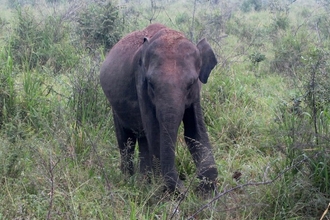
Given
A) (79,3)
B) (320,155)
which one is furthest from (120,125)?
(79,3)

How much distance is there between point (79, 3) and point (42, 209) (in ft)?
28.3

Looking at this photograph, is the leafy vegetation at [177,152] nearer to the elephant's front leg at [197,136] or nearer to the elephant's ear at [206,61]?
the elephant's front leg at [197,136]

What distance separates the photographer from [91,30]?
31.3ft

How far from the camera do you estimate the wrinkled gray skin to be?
3682 mm

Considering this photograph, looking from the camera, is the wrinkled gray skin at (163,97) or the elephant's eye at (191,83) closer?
the wrinkled gray skin at (163,97)

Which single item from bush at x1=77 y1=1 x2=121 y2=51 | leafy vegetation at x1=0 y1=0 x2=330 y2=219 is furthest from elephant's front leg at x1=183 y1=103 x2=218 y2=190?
bush at x1=77 y1=1 x2=121 y2=51

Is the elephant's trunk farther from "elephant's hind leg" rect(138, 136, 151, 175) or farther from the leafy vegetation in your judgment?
"elephant's hind leg" rect(138, 136, 151, 175)

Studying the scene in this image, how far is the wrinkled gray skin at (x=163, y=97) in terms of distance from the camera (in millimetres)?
3682

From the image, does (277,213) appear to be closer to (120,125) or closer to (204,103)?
(120,125)

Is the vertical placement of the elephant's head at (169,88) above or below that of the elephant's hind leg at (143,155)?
above

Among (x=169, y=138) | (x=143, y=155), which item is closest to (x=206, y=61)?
(x=169, y=138)

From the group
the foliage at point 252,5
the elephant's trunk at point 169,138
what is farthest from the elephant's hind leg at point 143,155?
the foliage at point 252,5

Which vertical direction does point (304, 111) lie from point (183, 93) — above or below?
below

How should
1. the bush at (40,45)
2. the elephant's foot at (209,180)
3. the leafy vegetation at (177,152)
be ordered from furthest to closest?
the bush at (40,45)
the elephant's foot at (209,180)
the leafy vegetation at (177,152)
